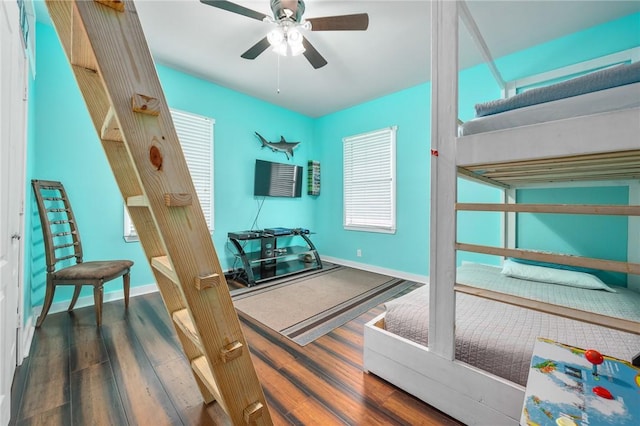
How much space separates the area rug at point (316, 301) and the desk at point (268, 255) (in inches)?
13.2

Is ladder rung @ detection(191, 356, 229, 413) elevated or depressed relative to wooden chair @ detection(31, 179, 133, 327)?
depressed

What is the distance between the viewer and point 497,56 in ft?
9.14

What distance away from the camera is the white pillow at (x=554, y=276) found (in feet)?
6.00

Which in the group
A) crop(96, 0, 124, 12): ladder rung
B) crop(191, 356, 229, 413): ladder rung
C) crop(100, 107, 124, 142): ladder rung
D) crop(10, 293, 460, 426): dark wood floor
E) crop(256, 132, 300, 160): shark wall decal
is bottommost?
crop(10, 293, 460, 426): dark wood floor

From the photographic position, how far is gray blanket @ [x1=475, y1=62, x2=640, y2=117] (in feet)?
2.78

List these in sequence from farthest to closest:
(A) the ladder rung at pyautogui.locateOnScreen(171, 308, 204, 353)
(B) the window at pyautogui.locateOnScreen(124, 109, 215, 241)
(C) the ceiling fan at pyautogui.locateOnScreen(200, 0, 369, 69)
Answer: (B) the window at pyautogui.locateOnScreen(124, 109, 215, 241)
(C) the ceiling fan at pyautogui.locateOnScreen(200, 0, 369, 69)
(A) the ladder rung at pyautogui.locateOnScreen(171, 308, 204, 353)

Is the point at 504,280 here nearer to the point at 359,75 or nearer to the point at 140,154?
the point at 140,154

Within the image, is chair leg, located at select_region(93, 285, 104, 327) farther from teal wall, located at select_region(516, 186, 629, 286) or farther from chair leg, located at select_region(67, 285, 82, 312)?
teal wall, located at select_region(516, 186, 629, 286)

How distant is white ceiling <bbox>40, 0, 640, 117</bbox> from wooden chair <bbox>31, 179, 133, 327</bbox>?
5.77 feet

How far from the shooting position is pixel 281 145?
4164 mm

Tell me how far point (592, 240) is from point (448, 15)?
247 cm

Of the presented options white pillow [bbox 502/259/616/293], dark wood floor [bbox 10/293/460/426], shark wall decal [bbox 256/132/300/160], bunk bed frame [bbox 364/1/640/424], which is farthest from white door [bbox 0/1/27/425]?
white pillow [bbox 502/259/616/293]

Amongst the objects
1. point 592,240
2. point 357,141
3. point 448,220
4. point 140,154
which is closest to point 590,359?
point 448,220

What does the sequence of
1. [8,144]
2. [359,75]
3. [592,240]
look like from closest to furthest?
[8,144] → [592,240] → [359,75]
